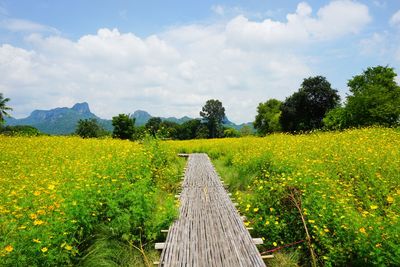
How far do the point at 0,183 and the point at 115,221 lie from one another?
278 cm

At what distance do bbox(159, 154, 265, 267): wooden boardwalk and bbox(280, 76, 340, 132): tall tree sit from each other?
98.4ft

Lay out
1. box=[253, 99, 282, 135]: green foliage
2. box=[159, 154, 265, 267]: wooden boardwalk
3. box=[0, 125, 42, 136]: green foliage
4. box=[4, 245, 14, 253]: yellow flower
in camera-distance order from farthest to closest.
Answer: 1. box=[253, 99, 282, 135]: green foliage
2. box=[0, 125, 42, 136]: green foliage
3. box=[159, 154, 265, 267]: wooden boardwalk
4. box=[4, 245, 14, 253]: yellow flower

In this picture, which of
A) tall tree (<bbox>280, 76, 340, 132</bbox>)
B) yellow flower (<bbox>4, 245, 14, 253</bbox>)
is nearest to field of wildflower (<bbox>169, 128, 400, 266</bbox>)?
yellow flower (<bbox>4, 245, 14, 253</bbox>)

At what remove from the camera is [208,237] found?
16.1 feet

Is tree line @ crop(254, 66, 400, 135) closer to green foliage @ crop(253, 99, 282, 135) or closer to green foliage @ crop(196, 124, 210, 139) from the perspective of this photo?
green foliage @ crop(253, 99, 282, 135)

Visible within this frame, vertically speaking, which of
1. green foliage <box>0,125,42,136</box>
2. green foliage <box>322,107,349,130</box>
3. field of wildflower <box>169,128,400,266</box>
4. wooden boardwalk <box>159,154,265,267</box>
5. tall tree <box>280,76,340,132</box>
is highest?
tall tree <box>280,76,340,132</box>

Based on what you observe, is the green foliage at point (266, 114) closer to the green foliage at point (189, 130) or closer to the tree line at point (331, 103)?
the tree line at point (331, 103)

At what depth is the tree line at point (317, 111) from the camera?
63.4 ft

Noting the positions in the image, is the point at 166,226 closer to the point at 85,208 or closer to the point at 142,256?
the point at 142,256

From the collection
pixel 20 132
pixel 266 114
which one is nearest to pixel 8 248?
pixel 20 132

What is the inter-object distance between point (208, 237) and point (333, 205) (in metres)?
2.38

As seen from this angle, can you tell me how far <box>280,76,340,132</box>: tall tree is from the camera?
33.6 m

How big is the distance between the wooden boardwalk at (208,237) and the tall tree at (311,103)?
29983 mm

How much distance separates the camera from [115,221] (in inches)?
187
